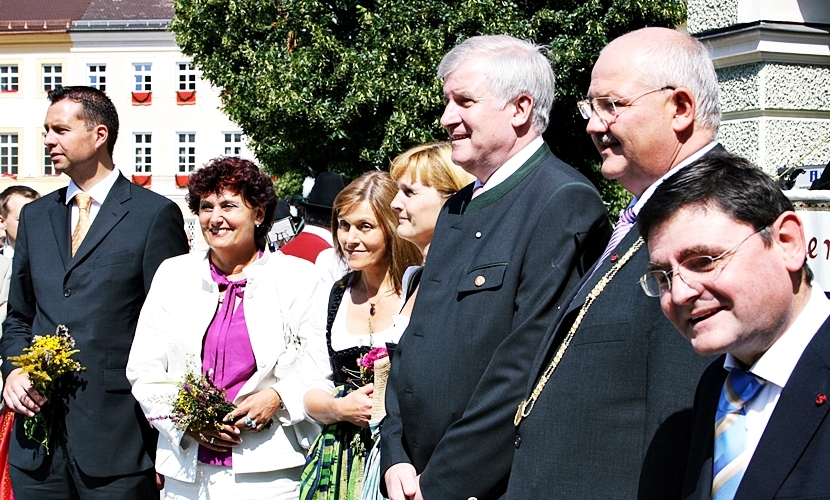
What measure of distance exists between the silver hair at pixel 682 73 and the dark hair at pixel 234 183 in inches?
92.7

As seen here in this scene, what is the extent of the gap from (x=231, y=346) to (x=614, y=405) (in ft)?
7.64

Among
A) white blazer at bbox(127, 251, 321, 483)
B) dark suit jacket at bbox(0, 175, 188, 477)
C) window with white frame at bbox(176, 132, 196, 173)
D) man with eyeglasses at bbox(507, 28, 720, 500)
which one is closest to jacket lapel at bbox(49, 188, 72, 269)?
dark suit jacket at bbox(0, 175, 188, 477)

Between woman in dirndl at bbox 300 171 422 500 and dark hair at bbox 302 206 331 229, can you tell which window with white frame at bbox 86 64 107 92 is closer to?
dark hair at bbox 302 206 331 229

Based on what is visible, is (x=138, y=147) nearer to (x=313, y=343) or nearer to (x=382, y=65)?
(x=382, y=65)

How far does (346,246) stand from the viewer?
4309mm

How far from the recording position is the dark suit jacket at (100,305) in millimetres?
4609

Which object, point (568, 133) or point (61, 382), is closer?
point (61, 382)

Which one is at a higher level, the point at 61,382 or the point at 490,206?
the point at 490,206

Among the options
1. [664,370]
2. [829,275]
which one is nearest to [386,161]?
[829,275]

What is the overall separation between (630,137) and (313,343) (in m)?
2.12

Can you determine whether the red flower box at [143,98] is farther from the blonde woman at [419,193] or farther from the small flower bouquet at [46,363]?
the blonde woman at [419,193]

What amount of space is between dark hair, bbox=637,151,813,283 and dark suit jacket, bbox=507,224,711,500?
0.39 metres

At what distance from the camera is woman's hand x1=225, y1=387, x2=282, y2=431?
422cm

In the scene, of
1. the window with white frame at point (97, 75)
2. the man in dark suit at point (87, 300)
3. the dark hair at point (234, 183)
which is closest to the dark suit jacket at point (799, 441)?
the dark hair at point (234, 183)
